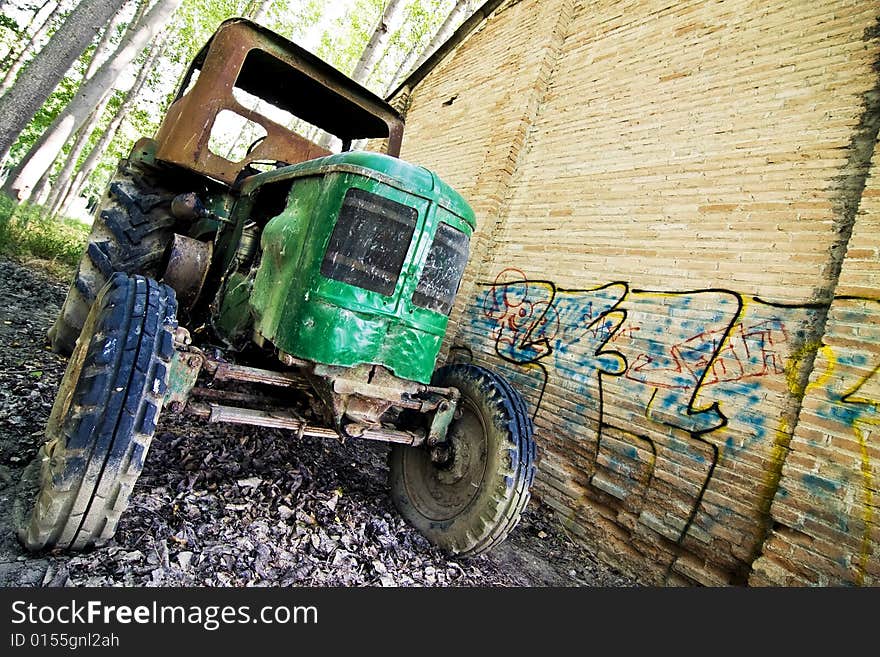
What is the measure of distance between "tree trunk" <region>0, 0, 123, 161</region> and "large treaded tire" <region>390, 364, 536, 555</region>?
234 inches

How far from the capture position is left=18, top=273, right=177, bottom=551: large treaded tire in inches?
64.6

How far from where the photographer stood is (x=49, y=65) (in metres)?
5.20

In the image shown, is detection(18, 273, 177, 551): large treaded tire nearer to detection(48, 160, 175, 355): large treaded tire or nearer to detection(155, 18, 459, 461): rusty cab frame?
detection(155, 18, 459, 461): rusty cab frame

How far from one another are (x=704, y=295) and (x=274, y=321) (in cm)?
312

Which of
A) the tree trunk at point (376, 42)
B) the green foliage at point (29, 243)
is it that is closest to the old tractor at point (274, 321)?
the green foliage at point (29, 243)

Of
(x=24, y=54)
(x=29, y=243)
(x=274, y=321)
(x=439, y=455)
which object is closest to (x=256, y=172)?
(x=274, y=321)

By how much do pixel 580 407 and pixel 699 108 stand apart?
2.92 m

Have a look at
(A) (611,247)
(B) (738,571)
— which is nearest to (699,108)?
(A) (611,247)

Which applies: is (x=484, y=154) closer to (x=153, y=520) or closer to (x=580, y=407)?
(x=580, y=407)

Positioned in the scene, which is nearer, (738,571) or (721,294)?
(738,571)

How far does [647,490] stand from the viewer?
3361 mm

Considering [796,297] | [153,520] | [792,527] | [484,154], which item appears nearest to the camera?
[153,520]

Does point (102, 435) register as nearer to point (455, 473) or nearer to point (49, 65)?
point (455, 473)

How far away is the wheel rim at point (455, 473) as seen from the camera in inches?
108
